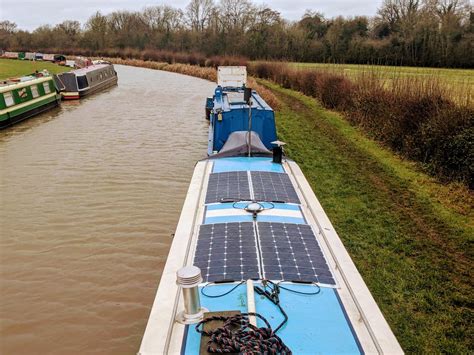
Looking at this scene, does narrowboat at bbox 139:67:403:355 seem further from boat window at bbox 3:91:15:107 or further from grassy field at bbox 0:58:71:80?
grassy field at bbox 0:58:71:80

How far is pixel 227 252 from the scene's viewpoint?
4.25 meters

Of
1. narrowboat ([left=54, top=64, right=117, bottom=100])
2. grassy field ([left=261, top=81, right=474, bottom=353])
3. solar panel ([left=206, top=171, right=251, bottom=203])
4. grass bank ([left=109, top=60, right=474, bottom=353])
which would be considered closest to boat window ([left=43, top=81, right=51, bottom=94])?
narrowboat ([left=54, top=64, right=117, bottom=100])

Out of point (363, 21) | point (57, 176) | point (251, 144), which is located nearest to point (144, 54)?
Answer: point (363, 21)

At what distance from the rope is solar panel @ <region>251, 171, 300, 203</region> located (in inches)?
107

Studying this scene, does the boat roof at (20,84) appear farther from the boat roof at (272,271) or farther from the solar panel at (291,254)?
the solar panel at (291,254)

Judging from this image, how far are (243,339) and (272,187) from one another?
135 inches

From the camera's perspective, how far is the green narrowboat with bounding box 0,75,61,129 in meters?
16.3

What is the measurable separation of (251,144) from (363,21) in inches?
1772

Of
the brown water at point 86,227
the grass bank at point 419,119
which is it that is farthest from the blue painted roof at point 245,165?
the grass bank at point 419,119

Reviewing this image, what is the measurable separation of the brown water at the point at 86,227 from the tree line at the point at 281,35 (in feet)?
35.0

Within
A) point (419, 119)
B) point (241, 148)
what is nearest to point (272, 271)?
point (241, 148)

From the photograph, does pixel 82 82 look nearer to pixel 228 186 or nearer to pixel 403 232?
pixel 228 186

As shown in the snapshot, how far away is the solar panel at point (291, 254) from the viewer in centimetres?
388

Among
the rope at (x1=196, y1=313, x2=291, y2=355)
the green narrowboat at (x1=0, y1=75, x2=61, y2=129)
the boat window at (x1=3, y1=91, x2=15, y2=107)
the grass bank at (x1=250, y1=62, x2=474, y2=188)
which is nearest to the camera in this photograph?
the rope at (x1=196, y1=313, x2=291, y2=355)
